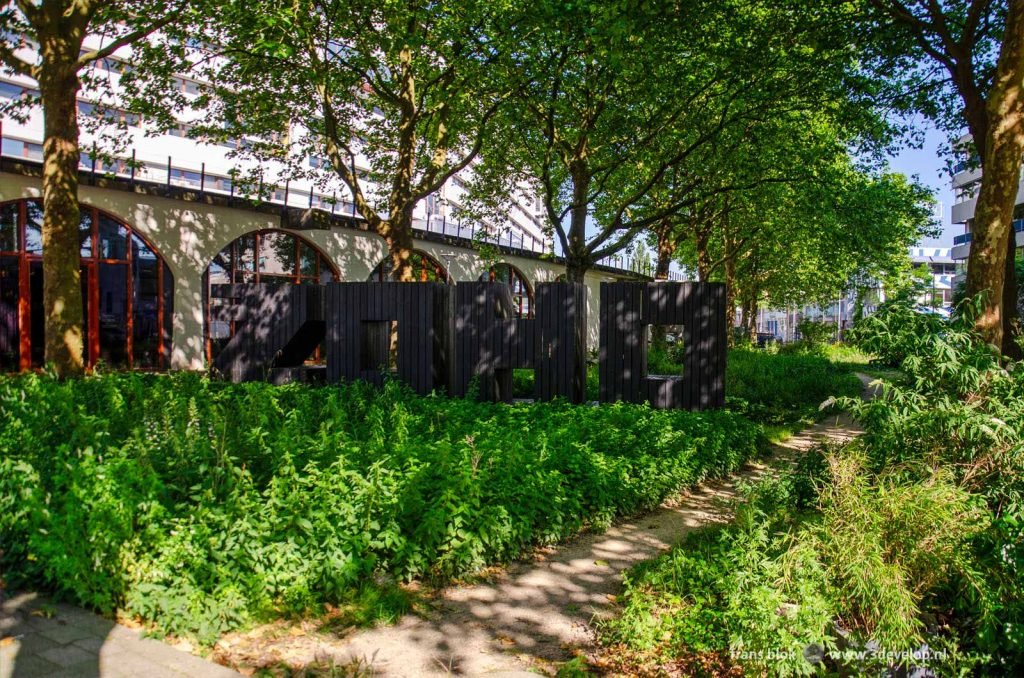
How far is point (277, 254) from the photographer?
915 inches

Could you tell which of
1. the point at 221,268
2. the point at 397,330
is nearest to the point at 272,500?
the point at 397,330

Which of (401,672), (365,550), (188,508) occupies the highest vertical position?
(188,508)

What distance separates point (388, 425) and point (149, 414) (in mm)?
2542

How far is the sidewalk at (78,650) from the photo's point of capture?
374 cm

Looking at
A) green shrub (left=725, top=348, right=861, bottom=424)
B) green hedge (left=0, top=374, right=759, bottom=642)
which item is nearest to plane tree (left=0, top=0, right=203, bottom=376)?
green hedge (left=0, top=374, right=759, bottom=642)

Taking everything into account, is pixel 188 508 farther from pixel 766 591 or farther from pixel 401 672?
pixel 766 591

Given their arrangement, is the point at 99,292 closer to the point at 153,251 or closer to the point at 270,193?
the point at 153,251

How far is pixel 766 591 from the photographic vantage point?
3873 millimetres

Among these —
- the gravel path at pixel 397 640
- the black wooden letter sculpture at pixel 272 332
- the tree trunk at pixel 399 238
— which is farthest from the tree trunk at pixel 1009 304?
the black wooden letter sculpture at pixel 272 332

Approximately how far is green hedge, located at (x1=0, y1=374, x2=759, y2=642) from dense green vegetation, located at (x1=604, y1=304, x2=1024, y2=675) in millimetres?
1282

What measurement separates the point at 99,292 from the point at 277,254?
5.60 meters

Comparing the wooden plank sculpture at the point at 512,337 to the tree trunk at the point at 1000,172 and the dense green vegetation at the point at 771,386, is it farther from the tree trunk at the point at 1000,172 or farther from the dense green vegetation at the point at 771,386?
the tree trunk at the point at 1000,172

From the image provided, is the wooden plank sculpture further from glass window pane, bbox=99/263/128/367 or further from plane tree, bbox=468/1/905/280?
glass window pane, bbox=99/263/128/367

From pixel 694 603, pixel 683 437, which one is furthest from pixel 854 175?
pixel 694 603
